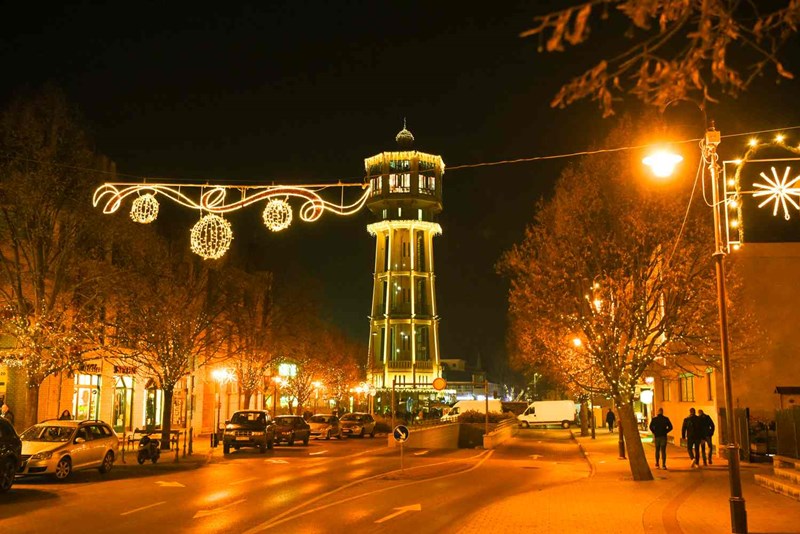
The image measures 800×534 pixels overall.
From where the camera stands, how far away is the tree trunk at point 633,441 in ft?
65.1

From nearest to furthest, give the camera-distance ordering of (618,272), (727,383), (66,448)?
(727,383) < (618,272) < (66,448)

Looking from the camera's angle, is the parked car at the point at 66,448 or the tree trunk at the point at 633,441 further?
the parked car at the point at 66,448

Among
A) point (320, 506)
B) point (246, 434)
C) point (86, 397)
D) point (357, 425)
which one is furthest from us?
point (357, 425)

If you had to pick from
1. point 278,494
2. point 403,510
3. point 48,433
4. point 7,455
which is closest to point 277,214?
point 278,494

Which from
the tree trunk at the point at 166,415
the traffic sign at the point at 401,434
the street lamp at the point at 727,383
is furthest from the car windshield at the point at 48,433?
the street lamp at the point at 727,383

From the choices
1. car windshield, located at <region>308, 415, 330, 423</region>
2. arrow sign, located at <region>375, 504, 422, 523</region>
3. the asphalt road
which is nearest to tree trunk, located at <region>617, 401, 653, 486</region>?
the asphalt road

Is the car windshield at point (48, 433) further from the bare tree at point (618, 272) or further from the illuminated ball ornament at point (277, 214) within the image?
the bare tree at point (618, 272)

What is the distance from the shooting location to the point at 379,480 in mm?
21250

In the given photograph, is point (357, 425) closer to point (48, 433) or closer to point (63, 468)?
point (48, 433)

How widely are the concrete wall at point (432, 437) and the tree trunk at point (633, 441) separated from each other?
17.7m

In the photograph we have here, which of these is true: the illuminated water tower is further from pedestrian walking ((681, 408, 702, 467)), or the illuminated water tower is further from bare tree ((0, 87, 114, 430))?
pedestrian walking ((681, 408, 702, 467))

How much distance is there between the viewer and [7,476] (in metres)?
17.7

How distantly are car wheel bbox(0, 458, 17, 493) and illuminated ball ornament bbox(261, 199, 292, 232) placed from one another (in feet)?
26.5

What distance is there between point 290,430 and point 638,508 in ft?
84.1
